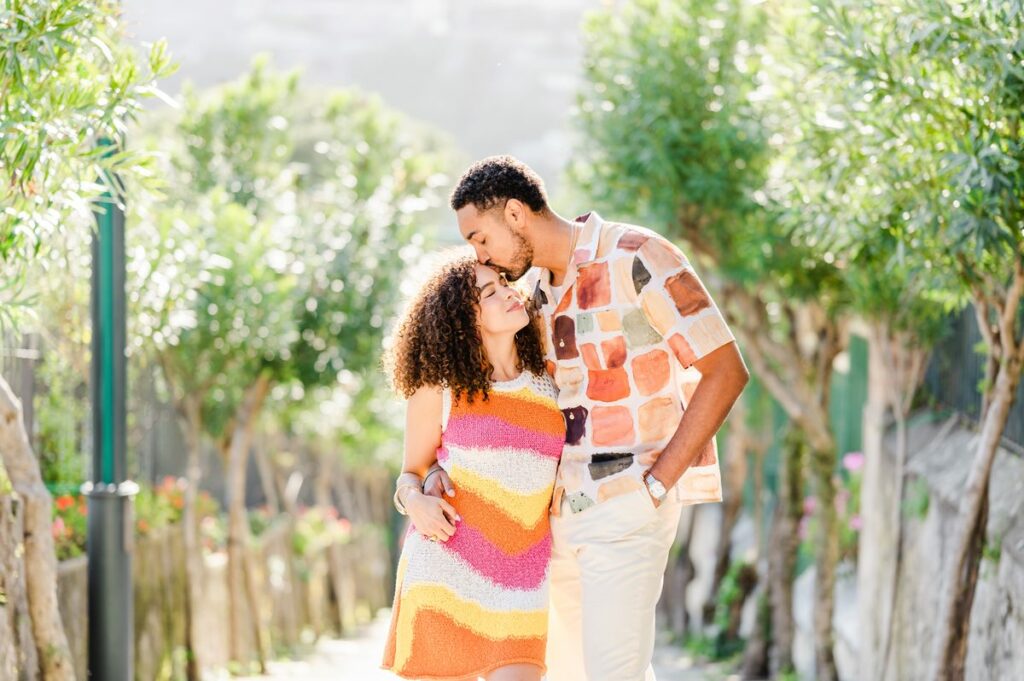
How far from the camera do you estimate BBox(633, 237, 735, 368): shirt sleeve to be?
419 cm

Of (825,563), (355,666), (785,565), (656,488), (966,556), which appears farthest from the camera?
(355,666)

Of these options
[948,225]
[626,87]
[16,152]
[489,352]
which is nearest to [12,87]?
[16,152]

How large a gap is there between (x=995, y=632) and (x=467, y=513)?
336cm

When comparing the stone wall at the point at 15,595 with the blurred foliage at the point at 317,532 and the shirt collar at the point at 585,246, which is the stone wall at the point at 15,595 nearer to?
the shirt collar at the point at 585,246

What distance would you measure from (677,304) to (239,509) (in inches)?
415

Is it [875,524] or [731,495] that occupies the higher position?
[875,524]

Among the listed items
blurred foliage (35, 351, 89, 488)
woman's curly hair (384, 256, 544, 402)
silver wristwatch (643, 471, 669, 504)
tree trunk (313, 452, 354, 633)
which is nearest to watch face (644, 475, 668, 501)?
silver wristwatch (643, 471, 669, 504)

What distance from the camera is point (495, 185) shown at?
4352 millimetres

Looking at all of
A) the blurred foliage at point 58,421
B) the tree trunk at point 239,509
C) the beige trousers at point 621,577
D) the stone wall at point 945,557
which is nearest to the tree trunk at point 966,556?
the stone wall at point 945,557

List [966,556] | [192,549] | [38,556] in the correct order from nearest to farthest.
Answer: [38,556], [966,556], [192,549]

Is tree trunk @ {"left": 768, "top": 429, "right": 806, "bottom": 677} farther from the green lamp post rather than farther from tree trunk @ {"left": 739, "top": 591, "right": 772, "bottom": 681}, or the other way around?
the green lamp post

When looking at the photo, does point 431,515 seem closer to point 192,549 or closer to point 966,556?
point 966,556

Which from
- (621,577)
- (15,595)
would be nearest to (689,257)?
(15,595)

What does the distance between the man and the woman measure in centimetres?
11
